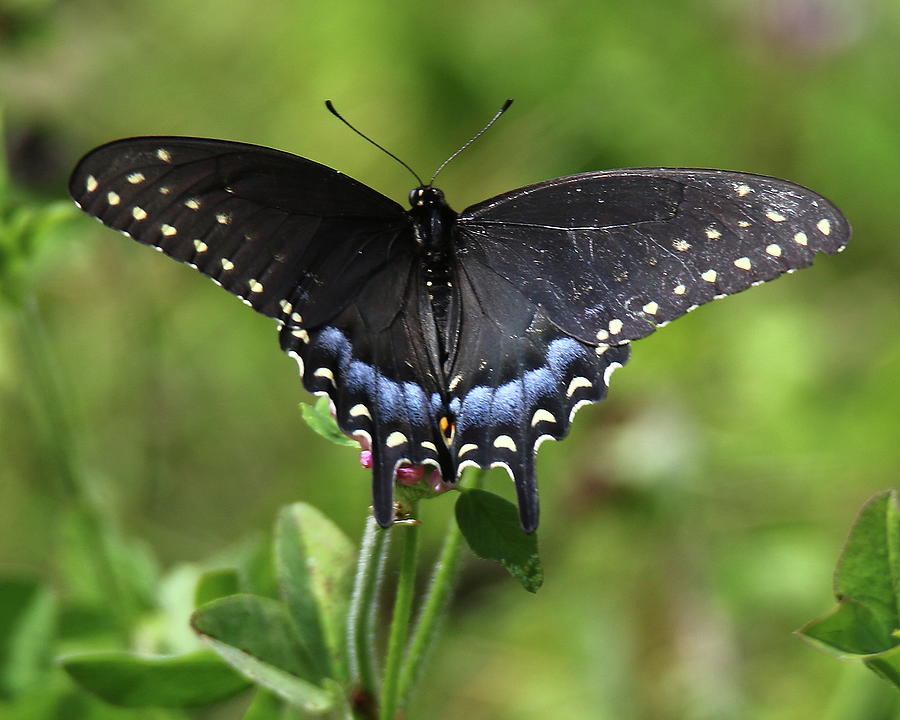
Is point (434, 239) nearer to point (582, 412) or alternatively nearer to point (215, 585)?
point (215, 585)

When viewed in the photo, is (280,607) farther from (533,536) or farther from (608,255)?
(608,255)

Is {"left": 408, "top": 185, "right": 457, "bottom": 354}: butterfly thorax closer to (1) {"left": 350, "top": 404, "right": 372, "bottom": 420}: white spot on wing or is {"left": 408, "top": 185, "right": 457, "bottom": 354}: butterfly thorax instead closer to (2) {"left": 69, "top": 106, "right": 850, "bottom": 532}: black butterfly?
(2) {"left": 69, "top": 106, "right": 850, "bottom": 532}: black butterfly

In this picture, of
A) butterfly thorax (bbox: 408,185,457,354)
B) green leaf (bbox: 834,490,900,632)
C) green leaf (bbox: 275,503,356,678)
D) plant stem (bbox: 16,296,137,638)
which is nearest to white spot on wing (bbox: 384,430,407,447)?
green leaf (bbox: 275,503,356,678)

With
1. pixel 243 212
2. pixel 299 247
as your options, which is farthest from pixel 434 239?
pixel 243 212

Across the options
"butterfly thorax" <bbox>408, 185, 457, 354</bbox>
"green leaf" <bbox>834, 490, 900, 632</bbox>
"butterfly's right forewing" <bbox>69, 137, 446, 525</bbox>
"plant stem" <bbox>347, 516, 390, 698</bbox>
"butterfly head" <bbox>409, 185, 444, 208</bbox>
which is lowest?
"plant stem" <bbox>347, 516, 390, 698</bbox>

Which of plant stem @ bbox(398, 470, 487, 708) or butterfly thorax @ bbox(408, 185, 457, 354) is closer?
plant stem @ bbox(398, 470, 487, 708)

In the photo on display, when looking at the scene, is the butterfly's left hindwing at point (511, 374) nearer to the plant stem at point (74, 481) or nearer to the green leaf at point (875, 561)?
the green leaf at point (875, 561)

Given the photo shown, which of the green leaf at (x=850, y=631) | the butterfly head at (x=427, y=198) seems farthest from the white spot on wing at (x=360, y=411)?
the green leaf at (x=850, y=631)
